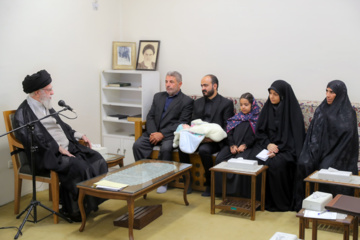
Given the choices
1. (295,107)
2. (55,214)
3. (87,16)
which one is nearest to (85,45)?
(87,16)

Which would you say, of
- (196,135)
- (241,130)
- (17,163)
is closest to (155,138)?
(196,135)

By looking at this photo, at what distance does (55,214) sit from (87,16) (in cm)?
272

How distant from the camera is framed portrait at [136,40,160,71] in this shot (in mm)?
6105

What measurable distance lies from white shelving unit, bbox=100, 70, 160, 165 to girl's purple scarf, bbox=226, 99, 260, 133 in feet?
4.15

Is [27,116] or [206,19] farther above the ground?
[206,19]

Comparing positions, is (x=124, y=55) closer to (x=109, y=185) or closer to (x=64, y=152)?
(x=64, y=152)

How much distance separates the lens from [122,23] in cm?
637

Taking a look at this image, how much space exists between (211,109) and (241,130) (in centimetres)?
49

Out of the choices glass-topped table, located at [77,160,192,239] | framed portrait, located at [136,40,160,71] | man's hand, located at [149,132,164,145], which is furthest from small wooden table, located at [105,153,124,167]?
framed portrait, located at [136,40,160,71]

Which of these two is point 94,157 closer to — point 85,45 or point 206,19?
point 85,45

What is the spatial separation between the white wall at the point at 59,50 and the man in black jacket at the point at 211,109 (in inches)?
57.8

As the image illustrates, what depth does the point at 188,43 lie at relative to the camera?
5.93m

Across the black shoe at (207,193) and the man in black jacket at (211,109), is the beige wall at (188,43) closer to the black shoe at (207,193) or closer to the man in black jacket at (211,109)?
the man in black jacket at (211,109)

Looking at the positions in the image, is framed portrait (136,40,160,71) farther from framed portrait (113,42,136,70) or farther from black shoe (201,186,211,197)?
black shoe (201,186,211,197)
